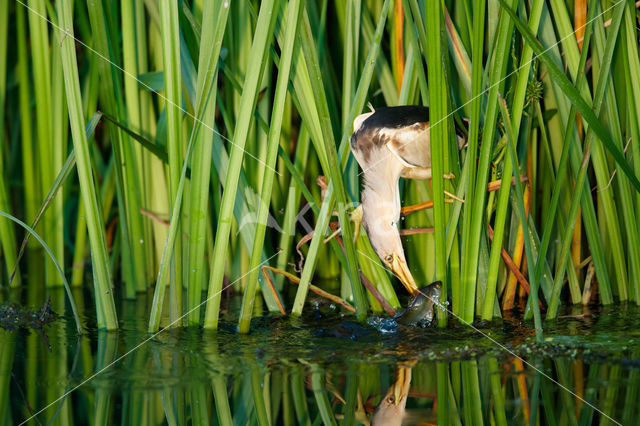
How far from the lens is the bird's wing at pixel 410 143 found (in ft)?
5.28

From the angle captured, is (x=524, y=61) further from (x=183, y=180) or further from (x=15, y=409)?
(x=15, y=409)

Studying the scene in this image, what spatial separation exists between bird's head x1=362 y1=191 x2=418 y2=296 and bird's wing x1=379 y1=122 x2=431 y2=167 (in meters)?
0.12

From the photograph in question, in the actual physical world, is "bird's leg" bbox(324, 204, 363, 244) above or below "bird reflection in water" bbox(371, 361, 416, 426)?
above

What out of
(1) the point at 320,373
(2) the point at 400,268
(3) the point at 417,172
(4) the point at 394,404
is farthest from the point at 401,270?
(4) the point at 394,404

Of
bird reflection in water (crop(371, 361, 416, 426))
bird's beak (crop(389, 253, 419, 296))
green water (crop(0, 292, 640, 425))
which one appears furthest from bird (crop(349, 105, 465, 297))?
bird reflection in water (crop(371, 361, 416, 426))

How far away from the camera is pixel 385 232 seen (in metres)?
1.69

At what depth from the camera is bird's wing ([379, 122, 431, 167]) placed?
5.28 ft

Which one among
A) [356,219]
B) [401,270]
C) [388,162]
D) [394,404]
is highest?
[388,162]

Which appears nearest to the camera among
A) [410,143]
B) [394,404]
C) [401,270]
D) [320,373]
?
[394,404]

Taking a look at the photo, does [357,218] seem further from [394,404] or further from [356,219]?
[394,404]

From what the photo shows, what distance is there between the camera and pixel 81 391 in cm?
128

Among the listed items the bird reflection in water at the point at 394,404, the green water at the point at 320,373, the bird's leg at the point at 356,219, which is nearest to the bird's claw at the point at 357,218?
the bird's leg at the point at 356,219

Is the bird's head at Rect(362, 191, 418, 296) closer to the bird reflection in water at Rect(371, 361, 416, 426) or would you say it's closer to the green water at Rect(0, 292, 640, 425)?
the green water at Rect(0, 292, 640, 425)

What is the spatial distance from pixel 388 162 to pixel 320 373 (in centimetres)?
56
